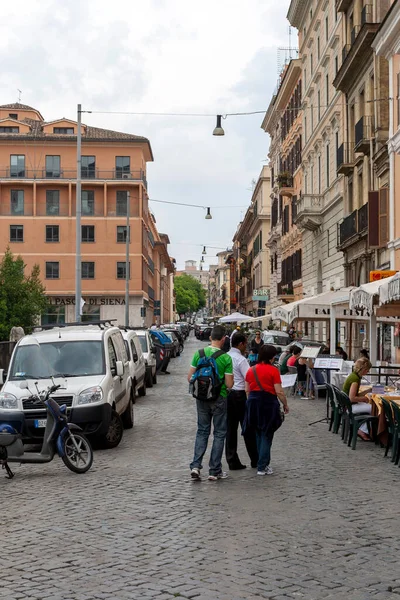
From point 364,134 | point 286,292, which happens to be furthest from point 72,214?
point 364,134

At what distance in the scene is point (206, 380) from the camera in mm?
10555

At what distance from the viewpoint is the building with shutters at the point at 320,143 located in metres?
39.5

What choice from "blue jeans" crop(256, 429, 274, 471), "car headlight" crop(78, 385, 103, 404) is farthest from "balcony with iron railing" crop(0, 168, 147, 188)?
"blue jeans" crop(256, 429, 274, 471)

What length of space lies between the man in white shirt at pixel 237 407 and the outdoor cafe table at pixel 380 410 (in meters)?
2.50

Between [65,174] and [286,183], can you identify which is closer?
[286,183]

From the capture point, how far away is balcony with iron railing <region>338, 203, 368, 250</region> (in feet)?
104

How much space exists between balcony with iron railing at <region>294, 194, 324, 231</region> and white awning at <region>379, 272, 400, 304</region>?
2709 cm

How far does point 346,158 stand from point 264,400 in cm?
2565

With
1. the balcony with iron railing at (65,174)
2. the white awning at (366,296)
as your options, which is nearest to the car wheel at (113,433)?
the white awning at (366,296)

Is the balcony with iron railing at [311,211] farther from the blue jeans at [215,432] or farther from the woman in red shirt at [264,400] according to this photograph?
the blue jeans at [215,432]

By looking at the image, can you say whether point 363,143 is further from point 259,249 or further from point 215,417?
point 259,249

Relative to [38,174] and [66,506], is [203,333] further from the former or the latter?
[66,506]

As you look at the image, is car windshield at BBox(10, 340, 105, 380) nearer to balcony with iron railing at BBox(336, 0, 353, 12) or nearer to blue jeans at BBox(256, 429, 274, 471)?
blue jeans at BBox(256, 429, 274, 471)


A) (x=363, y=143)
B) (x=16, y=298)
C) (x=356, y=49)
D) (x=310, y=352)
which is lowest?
→ (x=310, y=352)
